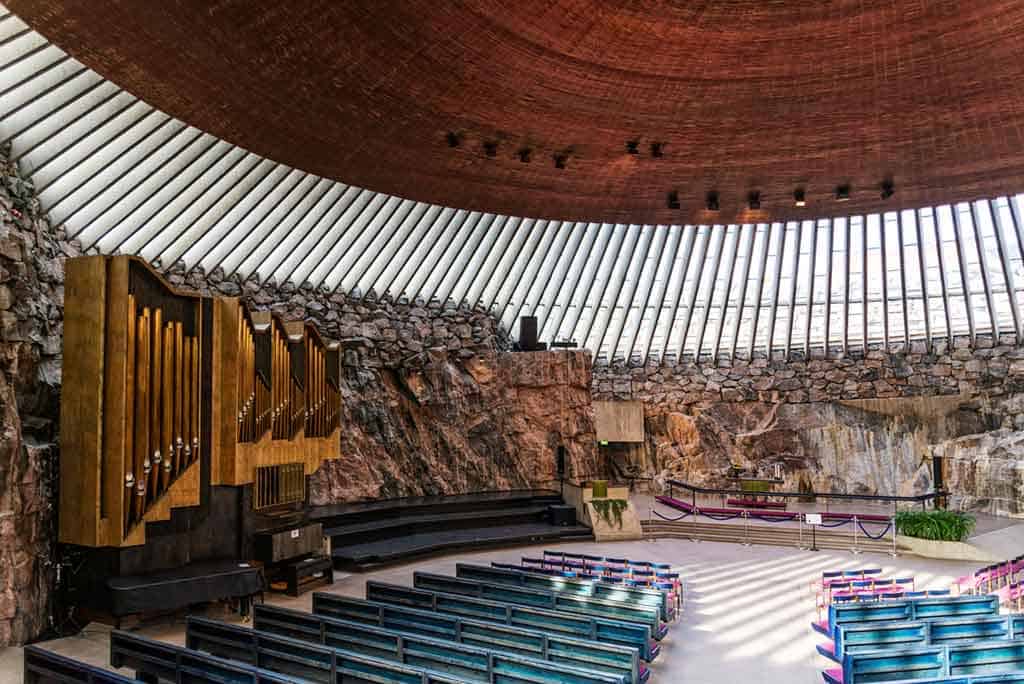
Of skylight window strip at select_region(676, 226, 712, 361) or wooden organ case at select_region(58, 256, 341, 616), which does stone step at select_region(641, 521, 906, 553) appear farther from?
wooden organ case at select_region(58, 256, 341, 616)

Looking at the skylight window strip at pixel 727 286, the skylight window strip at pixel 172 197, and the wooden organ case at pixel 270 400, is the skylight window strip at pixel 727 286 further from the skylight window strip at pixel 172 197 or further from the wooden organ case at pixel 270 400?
the skylight window strip at pixel 172 197

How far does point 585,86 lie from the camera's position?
28.3 ft

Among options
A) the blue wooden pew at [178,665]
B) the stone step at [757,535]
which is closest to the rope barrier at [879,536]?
the stone step at [757,535]

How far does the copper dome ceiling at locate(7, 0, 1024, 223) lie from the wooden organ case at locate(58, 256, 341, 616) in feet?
7.54

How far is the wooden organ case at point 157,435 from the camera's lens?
7.37 meters

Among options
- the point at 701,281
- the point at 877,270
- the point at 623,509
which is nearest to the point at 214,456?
the point at 623,509

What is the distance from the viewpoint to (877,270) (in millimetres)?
18016

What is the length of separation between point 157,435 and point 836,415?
16.5 m

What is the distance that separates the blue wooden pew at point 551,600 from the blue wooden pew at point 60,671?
13.1ft

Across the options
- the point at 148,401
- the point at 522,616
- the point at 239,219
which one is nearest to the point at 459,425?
the point at 239,219

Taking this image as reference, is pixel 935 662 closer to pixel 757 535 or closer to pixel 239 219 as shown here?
pixel 757 535

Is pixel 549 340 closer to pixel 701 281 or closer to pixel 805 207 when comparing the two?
pixel 701 281

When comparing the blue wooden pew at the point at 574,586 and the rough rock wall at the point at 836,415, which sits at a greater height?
the rough rock wall at the point at 836,415

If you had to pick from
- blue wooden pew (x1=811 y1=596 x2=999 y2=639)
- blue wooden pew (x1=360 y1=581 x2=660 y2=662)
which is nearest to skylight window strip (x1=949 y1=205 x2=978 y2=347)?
blue wooden pew (x1=811 y1=596 x2=999 y2=639)
